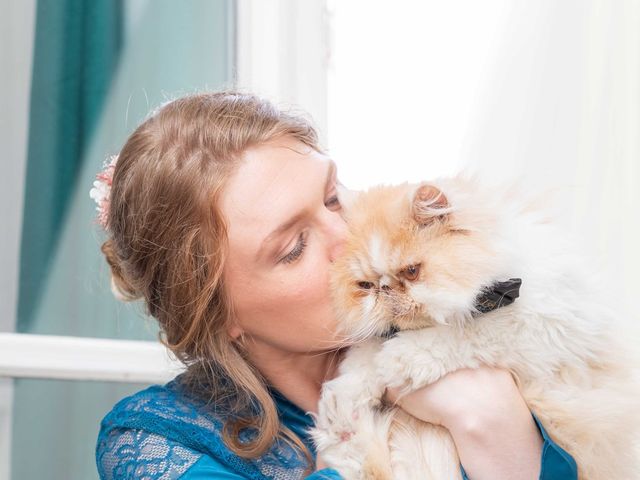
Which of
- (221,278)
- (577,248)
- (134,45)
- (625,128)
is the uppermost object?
(134,45)

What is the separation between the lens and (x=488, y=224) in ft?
4.12

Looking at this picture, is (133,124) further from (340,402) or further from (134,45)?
(340,402)

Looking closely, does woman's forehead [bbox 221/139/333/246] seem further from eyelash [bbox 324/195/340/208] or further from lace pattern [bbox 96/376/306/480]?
lace pattern [bbox 96/376/306/480]

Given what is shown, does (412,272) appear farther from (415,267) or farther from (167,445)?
(167,445)

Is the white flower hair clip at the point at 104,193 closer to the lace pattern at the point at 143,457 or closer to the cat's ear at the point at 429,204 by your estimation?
the lace pattern at the point at 143,457

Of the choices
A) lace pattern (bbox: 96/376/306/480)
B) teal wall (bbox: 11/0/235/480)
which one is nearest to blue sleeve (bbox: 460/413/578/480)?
lace pattern (bbox: 96/376/306/480)

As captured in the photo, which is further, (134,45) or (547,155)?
(134,45)

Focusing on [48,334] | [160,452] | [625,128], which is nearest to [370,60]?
[625,128]

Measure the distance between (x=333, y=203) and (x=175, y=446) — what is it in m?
0.64

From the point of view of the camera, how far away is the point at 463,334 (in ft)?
3.97

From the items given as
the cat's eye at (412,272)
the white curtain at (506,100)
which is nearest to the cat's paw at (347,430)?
the cat's eye at (412,272)

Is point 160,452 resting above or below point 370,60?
below

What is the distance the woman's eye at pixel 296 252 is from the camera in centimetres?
136

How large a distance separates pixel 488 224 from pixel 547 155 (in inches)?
37.2
